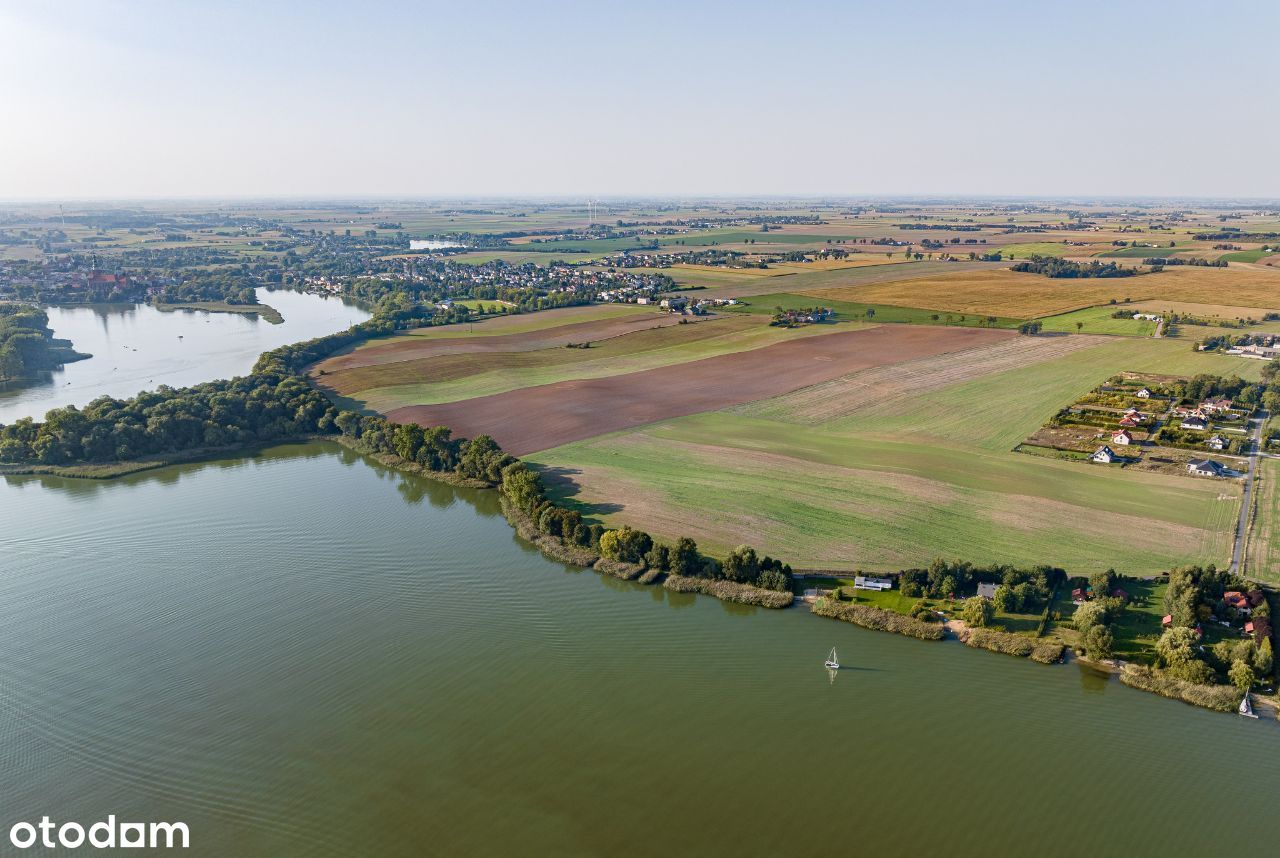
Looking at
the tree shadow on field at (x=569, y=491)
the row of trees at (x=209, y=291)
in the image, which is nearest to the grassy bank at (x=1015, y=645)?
the tree shadow on field at (x=569, y=491)

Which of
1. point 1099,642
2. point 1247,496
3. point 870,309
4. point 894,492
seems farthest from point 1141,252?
point 1099,642

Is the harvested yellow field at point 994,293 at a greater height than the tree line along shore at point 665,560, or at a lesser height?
greater

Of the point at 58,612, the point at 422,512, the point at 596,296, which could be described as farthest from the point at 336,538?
the point at 596,296

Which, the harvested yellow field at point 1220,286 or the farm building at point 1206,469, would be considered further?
the harvested yellow field at point 1220,286

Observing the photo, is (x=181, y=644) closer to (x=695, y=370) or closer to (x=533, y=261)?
(x=695, y=370)

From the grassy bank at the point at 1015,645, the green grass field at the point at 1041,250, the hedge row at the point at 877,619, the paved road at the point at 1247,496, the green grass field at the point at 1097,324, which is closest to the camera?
the grassy bank at the point at 1015,645

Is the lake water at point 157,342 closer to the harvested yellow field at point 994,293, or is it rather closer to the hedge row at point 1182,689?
the harvested yellow field at point 994,293

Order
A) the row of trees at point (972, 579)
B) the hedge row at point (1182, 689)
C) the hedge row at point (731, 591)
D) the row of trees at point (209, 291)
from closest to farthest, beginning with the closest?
1. the hedge row at point (1182, 689)
2. the row of trees at point (972, 579)
3. the hedge row at point (731, 591)
4. the row of trees at point (209, 291)

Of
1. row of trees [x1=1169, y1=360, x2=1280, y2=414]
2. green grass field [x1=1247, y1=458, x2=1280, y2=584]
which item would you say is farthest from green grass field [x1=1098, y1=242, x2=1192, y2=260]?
green grass field [x1=1247, y1=458, x2=1280, y2=584]
